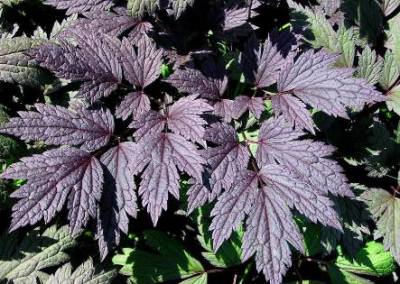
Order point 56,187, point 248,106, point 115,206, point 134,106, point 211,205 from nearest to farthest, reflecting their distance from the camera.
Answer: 1. point 56,187
2. point 115,206
3. point 134,106
4. point 248,106
5. point 211,205

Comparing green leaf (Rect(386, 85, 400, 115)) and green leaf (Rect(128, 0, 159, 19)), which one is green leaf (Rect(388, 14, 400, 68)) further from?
green leaf (Rect(128, 0, 159, 19))

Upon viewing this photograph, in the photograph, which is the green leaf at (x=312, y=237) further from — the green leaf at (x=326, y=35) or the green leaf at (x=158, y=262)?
the green leaf at (x=326, y=35)

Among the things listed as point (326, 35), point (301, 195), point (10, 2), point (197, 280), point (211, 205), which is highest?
point (326, 35)

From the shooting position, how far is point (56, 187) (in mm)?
1634

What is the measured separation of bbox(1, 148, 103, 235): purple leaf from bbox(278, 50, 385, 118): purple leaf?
86cm

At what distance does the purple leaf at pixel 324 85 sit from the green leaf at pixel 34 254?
1.17 m

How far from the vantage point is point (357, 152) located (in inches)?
90.2

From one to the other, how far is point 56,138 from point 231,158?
2.16 feet

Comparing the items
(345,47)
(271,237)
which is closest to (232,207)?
(271,237)

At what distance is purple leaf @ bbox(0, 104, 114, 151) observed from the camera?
1.70 m

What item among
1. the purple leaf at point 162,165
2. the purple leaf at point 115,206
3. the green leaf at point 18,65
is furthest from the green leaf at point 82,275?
the green leaf at point 18,65

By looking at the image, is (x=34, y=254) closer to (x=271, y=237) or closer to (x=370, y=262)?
(x=271, y=237)

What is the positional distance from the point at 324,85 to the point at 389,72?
0.55 metres

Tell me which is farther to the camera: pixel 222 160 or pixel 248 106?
pixel 248 106
